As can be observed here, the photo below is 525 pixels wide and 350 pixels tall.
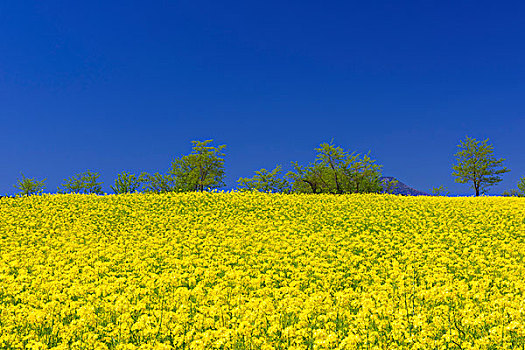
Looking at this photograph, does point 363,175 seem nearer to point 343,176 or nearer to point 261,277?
point 343,176

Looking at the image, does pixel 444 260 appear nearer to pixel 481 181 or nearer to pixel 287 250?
pixel 287 250

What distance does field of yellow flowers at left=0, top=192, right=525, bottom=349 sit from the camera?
8.12m

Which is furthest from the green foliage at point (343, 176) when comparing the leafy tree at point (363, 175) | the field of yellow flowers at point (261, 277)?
the field of yellow flowers at point (261, 277)

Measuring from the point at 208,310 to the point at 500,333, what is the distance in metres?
5.82

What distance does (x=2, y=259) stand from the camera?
16.2 metres

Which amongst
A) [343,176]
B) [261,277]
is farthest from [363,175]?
[261,277]

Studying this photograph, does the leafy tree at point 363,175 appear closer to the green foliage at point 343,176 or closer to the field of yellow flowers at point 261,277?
the green foliage at point 343,176

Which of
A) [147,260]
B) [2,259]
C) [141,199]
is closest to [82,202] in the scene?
[141,199]

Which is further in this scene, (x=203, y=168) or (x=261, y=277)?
(x=203, y=168)

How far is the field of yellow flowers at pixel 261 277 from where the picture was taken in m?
8.12

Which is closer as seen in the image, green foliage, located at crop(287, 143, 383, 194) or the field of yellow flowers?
the field of yellow flowers

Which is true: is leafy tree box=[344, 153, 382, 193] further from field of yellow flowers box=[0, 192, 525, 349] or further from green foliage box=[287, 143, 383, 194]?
field of yellow flowers box=[0, 192, 525, 349]

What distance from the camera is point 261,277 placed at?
1245cm

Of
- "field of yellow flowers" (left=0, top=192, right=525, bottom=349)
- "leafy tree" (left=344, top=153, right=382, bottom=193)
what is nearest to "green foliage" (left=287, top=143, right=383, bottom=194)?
"leafy tree" (left=344, top=153, right=382, bottom=193)
